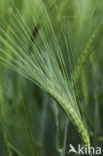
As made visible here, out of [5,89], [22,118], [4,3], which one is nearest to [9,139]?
[22,118]

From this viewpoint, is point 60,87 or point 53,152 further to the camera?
point 53,152

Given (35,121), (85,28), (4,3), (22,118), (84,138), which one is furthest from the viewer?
(35,121)

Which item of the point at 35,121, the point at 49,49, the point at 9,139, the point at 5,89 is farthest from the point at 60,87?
the point at 35,121

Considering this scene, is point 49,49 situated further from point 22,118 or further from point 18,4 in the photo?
point 18,4

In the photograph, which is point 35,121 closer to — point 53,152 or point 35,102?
point 35,102

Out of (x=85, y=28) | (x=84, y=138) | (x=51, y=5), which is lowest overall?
(x=84, y=138)

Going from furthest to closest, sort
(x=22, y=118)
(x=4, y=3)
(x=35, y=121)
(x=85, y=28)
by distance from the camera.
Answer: (x=35, y=121)
(x=85, y=28)
(x=4, y=3)
(x=22, y=118)

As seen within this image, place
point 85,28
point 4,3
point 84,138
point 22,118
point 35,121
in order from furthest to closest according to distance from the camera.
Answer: point 35,121 → point 85,28 → point 4,3 → point 22,118 → point 84,138

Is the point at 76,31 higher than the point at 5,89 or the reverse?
higher

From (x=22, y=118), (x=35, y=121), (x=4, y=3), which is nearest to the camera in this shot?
(x=22, y=118)
